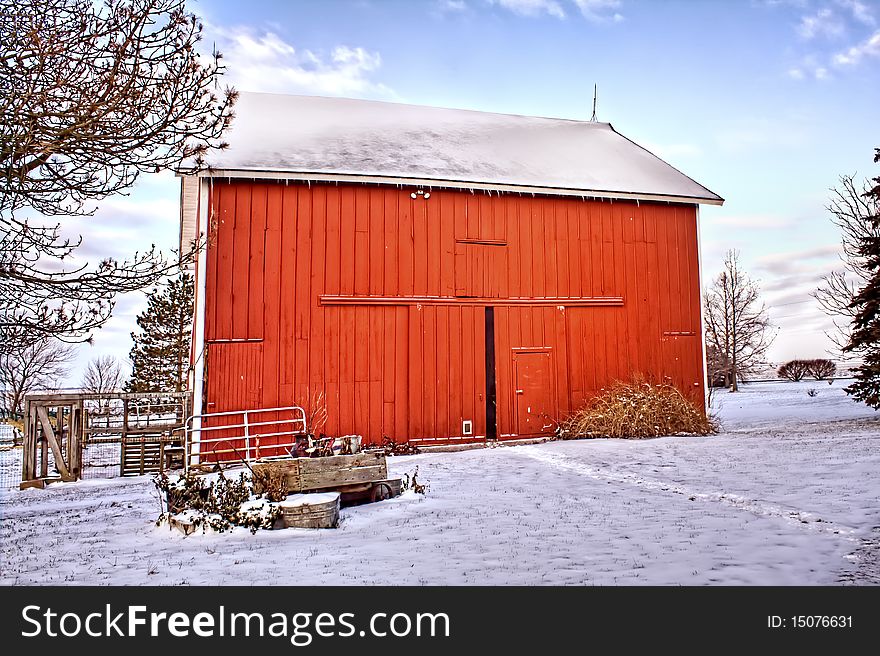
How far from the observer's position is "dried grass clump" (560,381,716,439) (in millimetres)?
12594

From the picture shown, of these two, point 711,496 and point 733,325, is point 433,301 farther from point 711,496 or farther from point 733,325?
point 733,325

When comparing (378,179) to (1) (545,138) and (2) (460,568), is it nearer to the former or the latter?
(1) (545,138)

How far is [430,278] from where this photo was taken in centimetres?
1240

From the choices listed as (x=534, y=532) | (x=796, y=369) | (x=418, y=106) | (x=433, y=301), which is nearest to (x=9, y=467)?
(x=433, y=301)

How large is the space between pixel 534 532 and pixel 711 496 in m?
2.59

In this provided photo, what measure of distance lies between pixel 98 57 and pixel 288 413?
7.08 m

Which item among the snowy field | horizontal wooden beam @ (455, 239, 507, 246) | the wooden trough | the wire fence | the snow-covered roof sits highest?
the snow-covered roof

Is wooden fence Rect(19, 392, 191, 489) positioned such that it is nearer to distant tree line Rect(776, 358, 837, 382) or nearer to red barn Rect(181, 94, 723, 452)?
red barn Rect(181, 94, 723, 452)

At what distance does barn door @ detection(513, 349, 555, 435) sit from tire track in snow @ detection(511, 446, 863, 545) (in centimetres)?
201

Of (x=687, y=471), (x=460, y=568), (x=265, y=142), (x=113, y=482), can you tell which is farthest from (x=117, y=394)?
(x=687, y=471)

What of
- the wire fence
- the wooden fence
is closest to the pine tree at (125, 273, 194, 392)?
the wire fence

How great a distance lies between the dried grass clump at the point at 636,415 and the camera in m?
12.6

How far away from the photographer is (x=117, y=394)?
10.1 metres

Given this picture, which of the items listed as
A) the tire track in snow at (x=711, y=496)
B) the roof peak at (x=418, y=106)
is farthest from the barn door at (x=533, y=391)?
the roof peak at (x=418, y=106)
